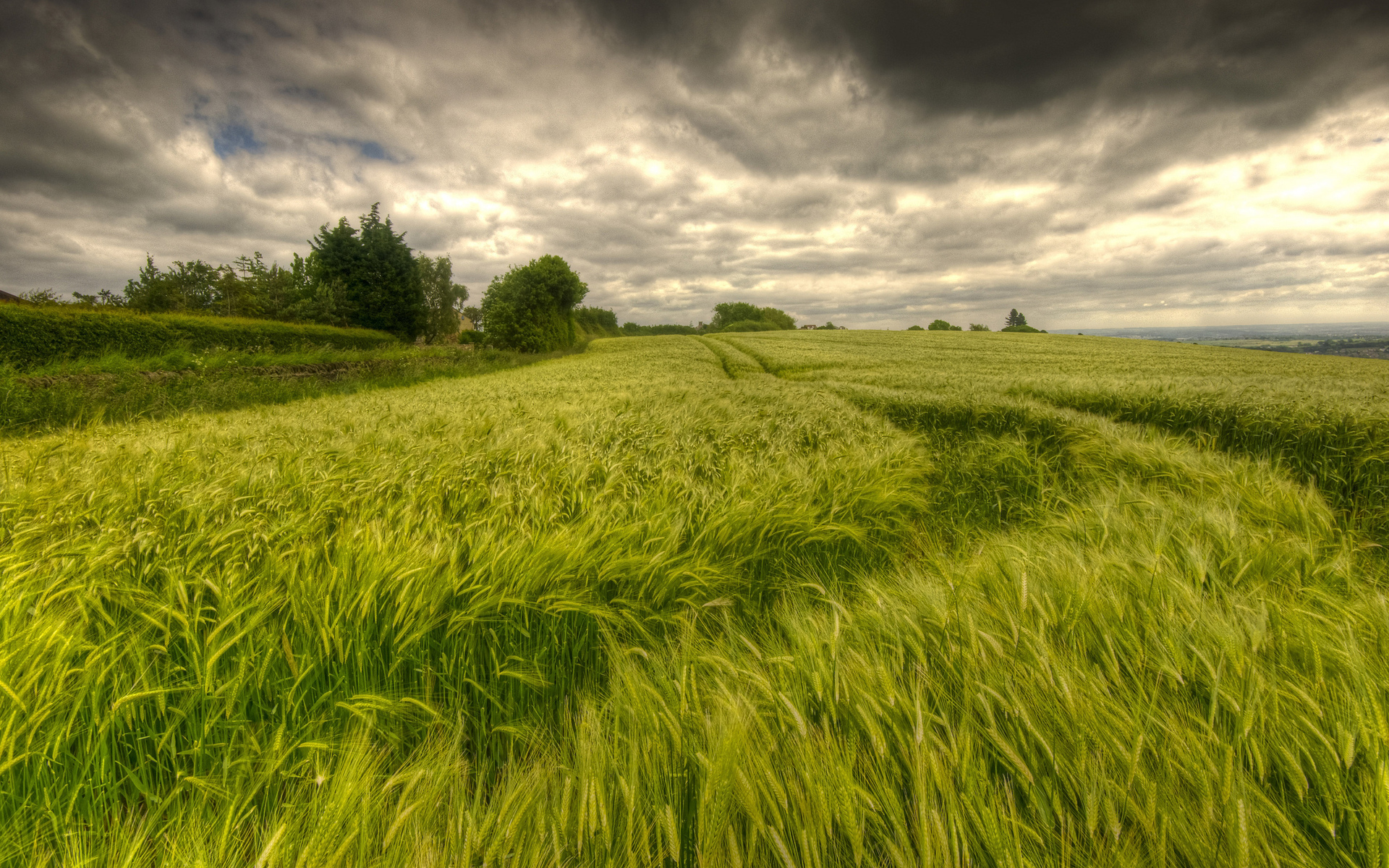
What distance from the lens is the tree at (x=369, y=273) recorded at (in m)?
26.1

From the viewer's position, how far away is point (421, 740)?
4.48 feet

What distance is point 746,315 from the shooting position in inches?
4018

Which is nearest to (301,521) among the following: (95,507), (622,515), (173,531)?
(173,531)

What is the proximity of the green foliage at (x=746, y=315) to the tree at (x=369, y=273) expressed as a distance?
7445cm

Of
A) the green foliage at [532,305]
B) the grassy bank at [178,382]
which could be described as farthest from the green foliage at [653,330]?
the grassy bank at [178,382]

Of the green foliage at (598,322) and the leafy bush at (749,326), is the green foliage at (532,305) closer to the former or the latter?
the green foliage at (598,322)

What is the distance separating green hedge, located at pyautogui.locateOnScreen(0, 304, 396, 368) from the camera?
9.17 metres

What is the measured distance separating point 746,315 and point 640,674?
105 m

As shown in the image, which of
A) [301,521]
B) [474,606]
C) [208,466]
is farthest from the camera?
[208,466]

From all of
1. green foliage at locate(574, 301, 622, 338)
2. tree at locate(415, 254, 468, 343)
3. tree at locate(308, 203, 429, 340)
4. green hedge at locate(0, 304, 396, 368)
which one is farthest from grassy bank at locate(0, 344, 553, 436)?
green foliage at locate(574, 301, 622, 338)

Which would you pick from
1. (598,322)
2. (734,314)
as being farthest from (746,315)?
(598,322)

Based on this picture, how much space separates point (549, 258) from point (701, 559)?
133 feet

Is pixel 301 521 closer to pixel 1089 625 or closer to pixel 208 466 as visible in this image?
pixel 208 466

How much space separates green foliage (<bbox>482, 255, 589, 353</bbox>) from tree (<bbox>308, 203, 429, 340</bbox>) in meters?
5.88
